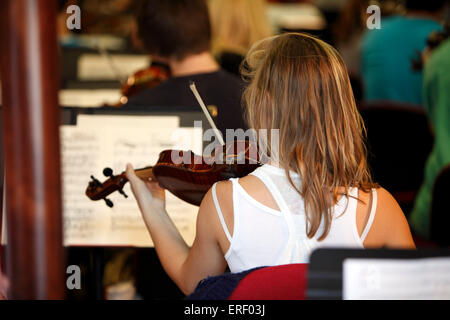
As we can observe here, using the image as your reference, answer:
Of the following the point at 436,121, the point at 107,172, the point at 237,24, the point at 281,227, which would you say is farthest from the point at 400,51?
the point at 281,227

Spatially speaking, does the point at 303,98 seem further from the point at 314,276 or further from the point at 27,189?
the point at 27,189

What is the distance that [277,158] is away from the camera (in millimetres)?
1269

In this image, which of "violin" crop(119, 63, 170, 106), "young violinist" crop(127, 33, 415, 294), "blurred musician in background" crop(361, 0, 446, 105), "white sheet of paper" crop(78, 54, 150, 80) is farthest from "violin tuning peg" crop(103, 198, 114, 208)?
"blurred musician in background" crop(361, 0, 446, 105)

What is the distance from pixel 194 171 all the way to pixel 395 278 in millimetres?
734

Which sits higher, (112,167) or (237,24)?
(237,24)

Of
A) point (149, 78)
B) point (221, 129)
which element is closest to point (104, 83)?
point (149, 78)

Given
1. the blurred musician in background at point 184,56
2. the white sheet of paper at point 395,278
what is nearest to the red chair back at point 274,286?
the white sheet of paper at point 395,278

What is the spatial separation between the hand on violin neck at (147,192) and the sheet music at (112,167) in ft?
0.32

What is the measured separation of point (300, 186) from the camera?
1239 millimetres

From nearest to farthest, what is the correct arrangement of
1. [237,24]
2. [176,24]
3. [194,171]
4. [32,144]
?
[32,144], [194,171], [176,24], [237,24]

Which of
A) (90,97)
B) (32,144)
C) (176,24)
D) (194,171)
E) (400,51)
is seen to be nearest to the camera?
(32,144)

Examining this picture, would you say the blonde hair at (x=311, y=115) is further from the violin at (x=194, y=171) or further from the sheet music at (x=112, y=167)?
the sheet music at (x=112, y=167)

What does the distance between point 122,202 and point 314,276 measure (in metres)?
0.91

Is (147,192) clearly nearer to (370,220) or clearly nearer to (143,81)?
(370,220)
